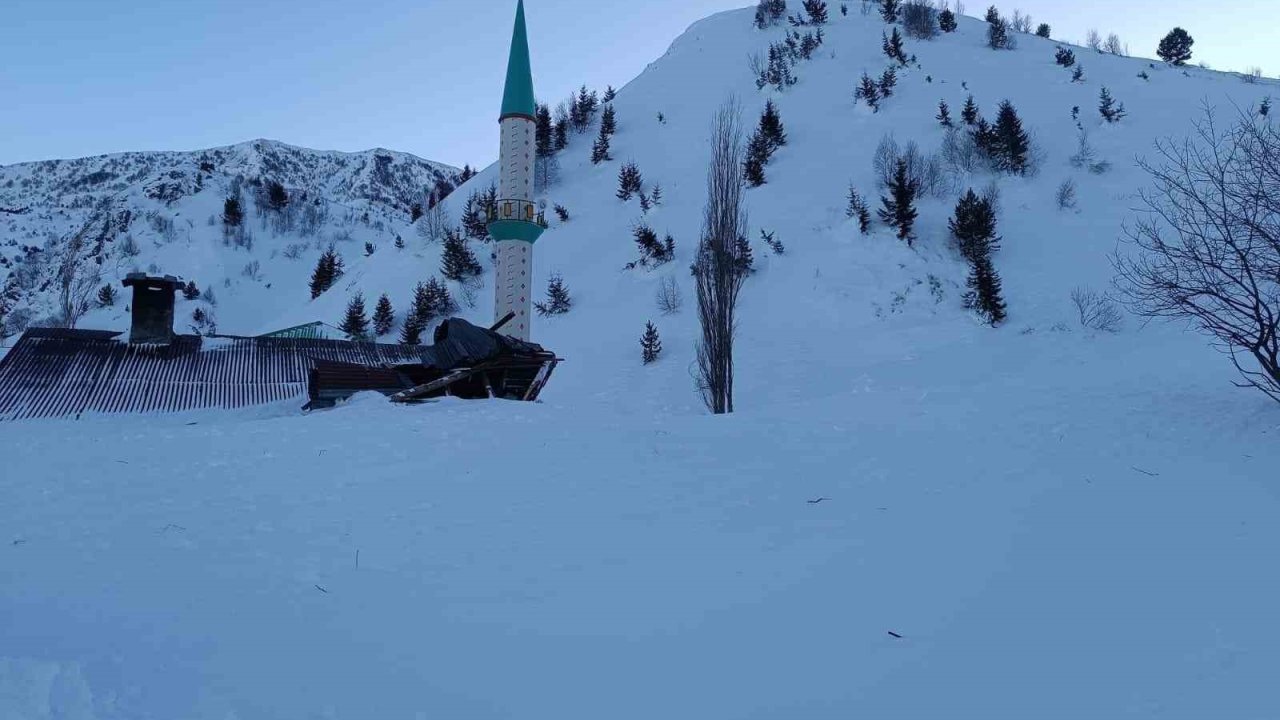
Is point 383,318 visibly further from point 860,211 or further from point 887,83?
point 887,83

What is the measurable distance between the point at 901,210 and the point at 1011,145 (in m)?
8.35

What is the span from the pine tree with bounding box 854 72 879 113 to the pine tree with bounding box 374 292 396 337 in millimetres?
28254

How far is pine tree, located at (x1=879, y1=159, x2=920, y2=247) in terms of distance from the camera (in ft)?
85.1

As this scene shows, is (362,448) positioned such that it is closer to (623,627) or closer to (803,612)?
(623,627)

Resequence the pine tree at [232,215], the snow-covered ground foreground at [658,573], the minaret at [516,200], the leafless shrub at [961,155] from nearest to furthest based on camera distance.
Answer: the snow-covered ground foreground at [658,573]
the minaret at [516,200]
the leafless shrub at [961,155]
the pine tree at [232,215]

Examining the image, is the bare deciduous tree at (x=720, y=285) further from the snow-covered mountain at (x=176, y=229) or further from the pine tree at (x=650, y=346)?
the snow-covered mountain at (x=176, y=229)

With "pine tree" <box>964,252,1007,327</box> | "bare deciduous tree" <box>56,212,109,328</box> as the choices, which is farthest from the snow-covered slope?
"bare deciduous tree" <box>56,212,109,328</box>

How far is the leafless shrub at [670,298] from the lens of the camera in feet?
83.7

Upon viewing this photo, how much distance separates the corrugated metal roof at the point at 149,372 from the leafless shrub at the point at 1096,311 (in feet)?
66.8

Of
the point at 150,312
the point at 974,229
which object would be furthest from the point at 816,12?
the point at 150,312

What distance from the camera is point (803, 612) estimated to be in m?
4.23

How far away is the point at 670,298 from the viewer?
25.9 m

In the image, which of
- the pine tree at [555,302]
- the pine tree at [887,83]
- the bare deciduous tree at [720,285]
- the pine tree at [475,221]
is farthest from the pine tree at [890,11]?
the bare deciduous tree at [720,285]

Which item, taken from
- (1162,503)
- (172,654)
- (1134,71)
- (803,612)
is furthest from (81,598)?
(1134,71)
